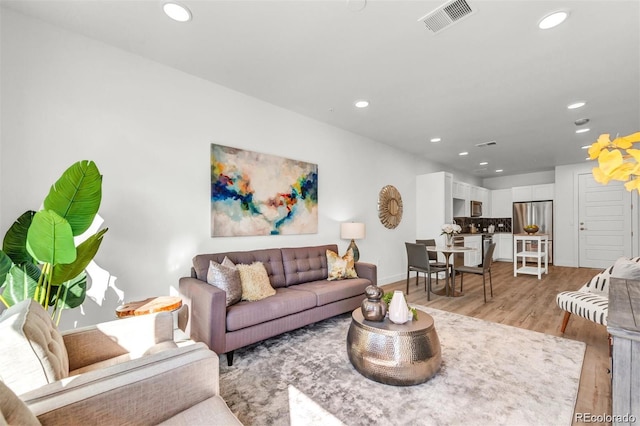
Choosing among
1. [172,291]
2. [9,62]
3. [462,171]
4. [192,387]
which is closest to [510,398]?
[192,387]

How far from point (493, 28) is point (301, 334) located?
10.7 ft

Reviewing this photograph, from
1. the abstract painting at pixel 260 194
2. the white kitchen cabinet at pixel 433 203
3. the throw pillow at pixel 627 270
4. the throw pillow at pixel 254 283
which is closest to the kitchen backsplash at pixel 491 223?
the white kitchen cabinet at pixel 433 203

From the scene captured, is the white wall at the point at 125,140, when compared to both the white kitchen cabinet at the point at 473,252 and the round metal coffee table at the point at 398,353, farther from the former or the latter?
the white kitchen cabinet at the point at 473,252

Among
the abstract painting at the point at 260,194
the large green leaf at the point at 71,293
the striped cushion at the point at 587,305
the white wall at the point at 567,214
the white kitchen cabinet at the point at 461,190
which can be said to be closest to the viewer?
the large green leaf at the point at 71,293

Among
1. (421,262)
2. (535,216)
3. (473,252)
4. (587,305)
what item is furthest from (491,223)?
(587,305)

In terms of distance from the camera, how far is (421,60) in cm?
265

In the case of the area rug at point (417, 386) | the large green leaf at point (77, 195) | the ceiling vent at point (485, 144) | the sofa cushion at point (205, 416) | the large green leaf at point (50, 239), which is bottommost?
the area rug at point (417, 386)

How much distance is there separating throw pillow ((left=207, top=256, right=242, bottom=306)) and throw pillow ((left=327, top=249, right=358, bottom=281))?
1.31 m

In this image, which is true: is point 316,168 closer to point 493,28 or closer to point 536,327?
point 493,28

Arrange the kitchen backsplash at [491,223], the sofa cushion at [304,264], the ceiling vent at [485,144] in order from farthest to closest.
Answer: the kitchen backsplash at [491,223]
the ceiling vent at [485,144]
the sofa cushion at [304,264]

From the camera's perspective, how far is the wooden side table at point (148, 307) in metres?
2.11

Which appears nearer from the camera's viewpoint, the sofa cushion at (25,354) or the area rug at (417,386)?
the sofa cushion at (25,354)

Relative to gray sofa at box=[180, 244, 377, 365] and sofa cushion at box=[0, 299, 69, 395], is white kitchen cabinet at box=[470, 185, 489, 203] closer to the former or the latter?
gray sofa at box=[180, 244, 377, 365]

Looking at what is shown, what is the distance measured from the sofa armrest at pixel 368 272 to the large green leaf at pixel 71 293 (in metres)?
2.85
